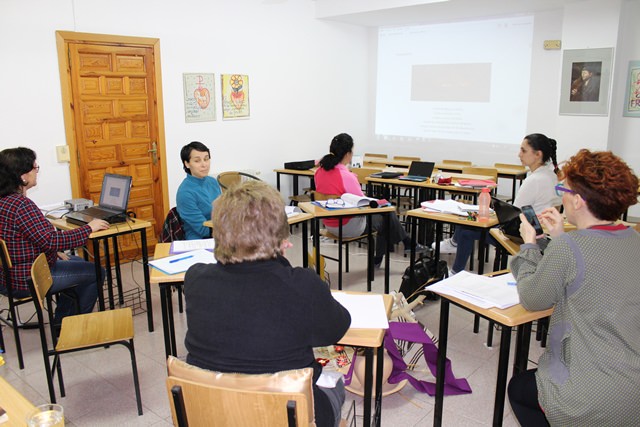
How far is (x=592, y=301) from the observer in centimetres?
167

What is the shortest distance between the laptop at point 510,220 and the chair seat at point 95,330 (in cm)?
211

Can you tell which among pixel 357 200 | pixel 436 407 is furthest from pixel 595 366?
pixel 357 200

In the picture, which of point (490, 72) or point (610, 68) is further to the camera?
point (490, 72)

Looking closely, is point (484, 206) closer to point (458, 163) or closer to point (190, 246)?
point (190, 246)

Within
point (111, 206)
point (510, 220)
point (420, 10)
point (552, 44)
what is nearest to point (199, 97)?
point (111, 206)

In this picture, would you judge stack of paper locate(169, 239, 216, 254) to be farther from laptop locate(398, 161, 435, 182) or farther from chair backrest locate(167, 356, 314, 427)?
laptop locate(398, 161, 435, 182)

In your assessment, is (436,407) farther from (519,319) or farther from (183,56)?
(183,56)

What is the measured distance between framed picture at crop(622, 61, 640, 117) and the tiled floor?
4.02m

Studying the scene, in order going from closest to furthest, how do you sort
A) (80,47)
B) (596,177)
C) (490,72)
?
(596,177) < (80,47) < (490,72)

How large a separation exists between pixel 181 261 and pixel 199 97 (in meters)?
3.53

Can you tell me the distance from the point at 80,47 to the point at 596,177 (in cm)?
446

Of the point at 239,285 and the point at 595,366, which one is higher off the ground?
the point at 239,285

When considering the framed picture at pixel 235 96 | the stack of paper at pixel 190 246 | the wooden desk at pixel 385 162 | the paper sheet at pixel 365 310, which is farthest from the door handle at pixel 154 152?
the paper sheet at pixel 365 310

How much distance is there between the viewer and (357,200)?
415 centimetres
